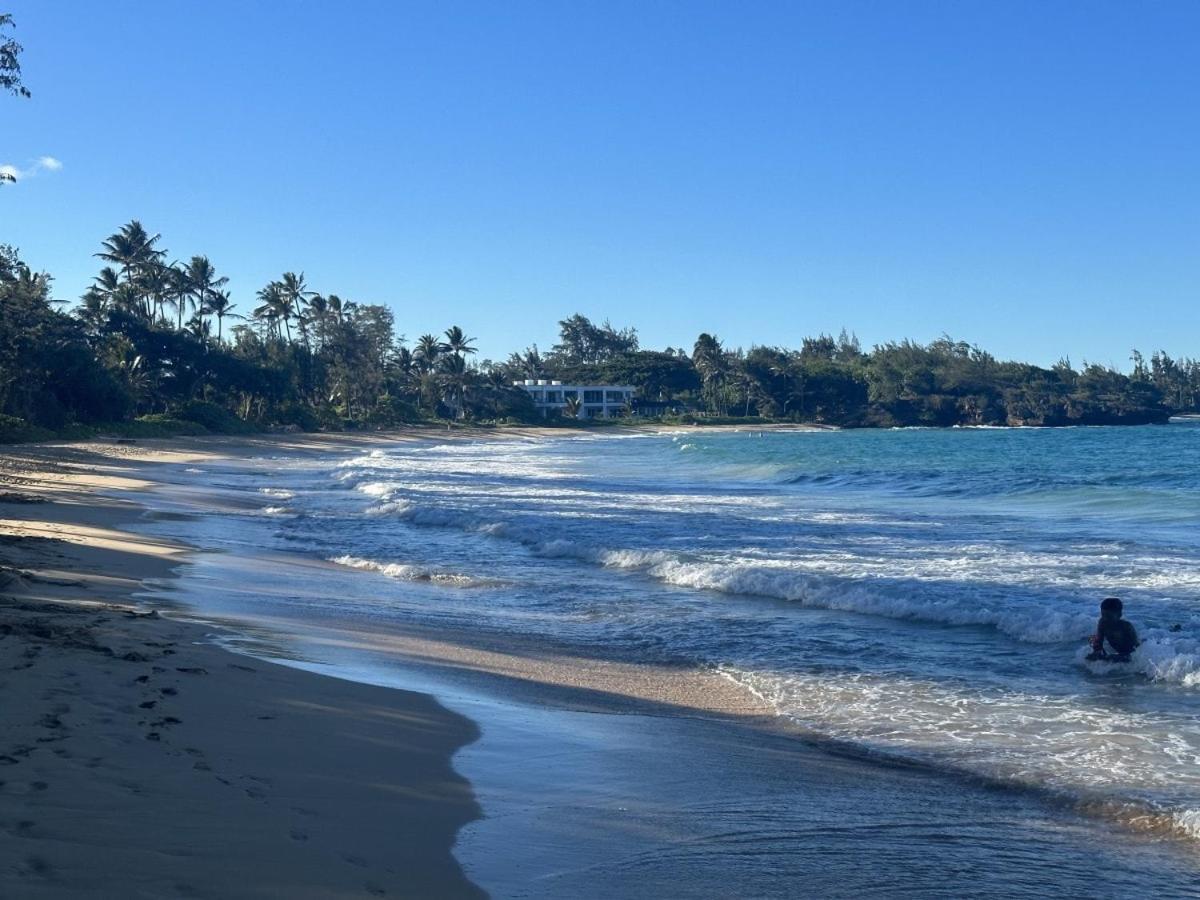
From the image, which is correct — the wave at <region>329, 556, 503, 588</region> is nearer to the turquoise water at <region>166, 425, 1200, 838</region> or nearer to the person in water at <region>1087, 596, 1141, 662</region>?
the turquoise water at <region>166, 425, 1200, 838</region>

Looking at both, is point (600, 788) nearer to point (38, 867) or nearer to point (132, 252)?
point (38, 867)

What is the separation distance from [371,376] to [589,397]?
128 ft

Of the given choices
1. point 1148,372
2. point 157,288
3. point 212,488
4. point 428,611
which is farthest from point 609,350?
point 428,611

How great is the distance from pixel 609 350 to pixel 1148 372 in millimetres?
78153

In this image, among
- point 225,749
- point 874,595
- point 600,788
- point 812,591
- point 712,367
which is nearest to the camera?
point 225,749

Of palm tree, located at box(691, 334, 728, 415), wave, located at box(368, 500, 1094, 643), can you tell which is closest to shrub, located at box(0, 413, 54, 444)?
wave, located at box(368, 500, 1094, 643)

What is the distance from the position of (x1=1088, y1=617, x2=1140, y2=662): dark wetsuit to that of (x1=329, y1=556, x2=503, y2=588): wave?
7476 mm

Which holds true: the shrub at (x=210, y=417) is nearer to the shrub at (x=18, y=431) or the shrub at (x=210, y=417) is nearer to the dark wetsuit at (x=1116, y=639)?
the shrub at (x=18, y=431)

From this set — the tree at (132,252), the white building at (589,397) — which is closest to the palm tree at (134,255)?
the tree at (132,252)

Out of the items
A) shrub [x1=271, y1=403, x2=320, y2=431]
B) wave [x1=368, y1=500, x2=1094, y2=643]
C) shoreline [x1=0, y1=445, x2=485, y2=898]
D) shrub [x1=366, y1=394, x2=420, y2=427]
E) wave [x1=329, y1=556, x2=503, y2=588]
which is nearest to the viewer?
shoreline [x1=0, y1=445, x2=485, y2=898]

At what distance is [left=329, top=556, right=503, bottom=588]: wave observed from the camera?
13.8 meters

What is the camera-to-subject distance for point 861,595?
1224 centimetres

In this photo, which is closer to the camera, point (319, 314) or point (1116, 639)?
point (1116, 639)

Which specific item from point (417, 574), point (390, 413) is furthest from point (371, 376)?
point (417, 574)
